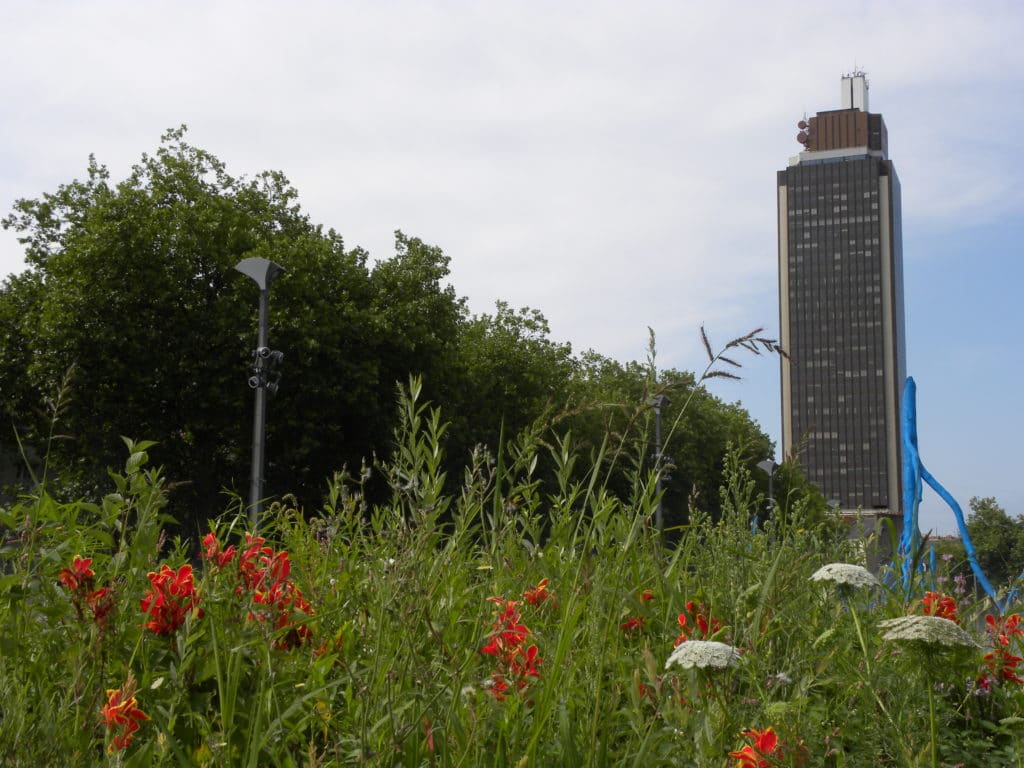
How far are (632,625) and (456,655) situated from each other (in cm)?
147

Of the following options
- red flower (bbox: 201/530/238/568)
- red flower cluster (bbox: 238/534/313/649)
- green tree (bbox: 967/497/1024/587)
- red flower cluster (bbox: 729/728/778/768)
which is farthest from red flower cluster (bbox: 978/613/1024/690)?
green tree (bbox: 967/497/1024/587)

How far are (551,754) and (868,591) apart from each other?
204 centimetres

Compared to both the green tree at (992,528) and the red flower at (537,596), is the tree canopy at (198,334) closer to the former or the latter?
the red flower at (537,596)

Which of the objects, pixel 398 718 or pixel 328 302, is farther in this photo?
pixel 328 302

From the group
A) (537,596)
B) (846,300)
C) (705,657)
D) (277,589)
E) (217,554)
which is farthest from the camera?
(846,300)

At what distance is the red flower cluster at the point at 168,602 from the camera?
8.34 ft

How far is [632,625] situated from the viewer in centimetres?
315

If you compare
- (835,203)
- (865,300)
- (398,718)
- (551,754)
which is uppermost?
(835,203)

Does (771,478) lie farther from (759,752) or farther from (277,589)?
(277,589)

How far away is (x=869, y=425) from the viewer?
15225 centimetres

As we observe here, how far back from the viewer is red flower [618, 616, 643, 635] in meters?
3.10

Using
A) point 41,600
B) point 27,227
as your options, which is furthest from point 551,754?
point 27,227

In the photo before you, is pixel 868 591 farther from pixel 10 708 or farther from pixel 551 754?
pixel 10 708

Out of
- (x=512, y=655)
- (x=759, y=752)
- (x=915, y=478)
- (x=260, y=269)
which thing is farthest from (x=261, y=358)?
(x=759, y=752)
